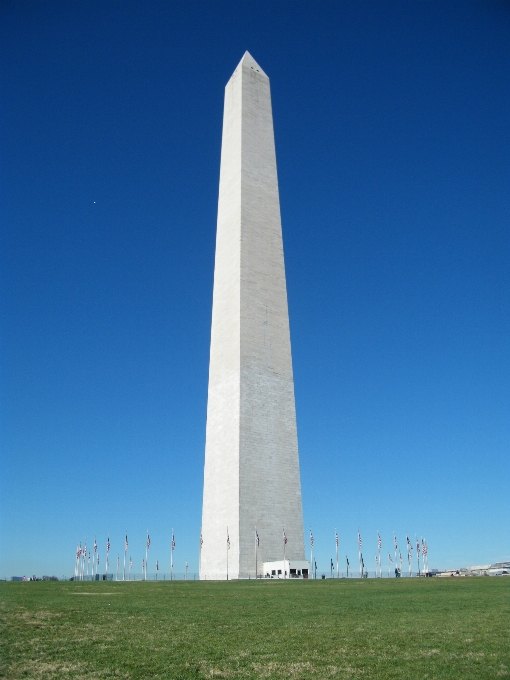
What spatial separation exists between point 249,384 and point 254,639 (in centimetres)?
3415

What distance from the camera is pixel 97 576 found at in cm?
5728

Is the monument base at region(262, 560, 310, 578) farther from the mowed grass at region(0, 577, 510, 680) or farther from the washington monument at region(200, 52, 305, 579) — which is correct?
the mowed grass at region(0, 577, 510, 680)

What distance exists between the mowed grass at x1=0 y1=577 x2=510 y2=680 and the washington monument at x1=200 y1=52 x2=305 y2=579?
75.9 feet

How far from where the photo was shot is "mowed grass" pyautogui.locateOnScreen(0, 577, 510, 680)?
11.5 meters

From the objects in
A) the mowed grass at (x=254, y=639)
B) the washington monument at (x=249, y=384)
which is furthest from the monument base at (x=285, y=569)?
the mowed grass at (x=254, y=639)

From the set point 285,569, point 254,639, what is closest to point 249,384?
point 285,569

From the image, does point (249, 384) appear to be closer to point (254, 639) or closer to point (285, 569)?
point (285, 569)

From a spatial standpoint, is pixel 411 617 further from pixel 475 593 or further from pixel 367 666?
pixel 475 593

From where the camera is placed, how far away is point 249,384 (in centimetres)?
4841

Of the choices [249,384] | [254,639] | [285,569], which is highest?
[249,384]

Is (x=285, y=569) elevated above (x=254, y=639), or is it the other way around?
(x=285, y=569)

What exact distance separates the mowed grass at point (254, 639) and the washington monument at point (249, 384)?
23.1 m

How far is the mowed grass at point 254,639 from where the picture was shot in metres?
11.5

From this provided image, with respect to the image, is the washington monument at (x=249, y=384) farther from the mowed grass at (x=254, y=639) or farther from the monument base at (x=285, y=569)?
the mowed grass at (x=254, y=639)
